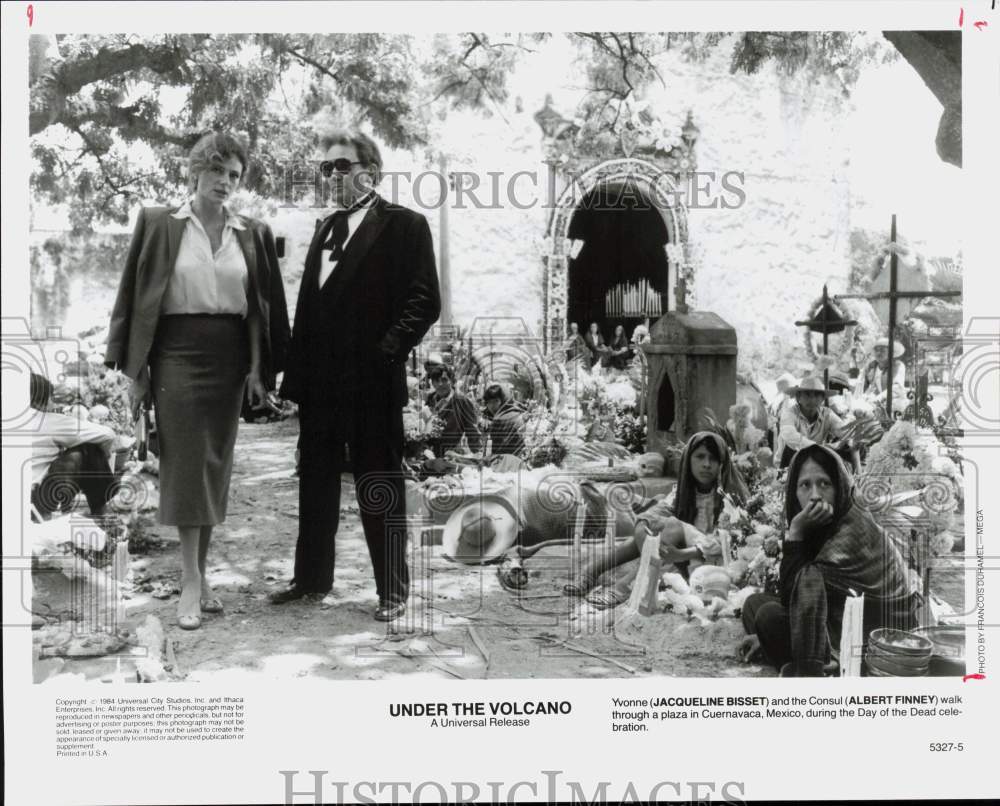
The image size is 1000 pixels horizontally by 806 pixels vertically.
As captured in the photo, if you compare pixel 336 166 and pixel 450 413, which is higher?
pixel 336 166

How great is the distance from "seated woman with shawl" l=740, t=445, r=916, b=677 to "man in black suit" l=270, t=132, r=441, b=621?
59.0 inches

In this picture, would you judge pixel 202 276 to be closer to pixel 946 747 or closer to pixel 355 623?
pixel 355 623

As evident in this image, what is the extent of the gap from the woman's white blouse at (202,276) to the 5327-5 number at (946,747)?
10.8 ft

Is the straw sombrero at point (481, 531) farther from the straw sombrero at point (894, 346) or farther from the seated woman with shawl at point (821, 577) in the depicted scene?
the straw sombrero at point (894, 346)

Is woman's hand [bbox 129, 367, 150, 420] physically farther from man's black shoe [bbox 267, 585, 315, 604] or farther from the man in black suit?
man's black shoe [bbox 267, 585, 315, 604]

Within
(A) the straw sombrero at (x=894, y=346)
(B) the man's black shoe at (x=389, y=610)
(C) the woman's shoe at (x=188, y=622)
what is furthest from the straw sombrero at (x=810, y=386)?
(C) the woman's shoe at (x=188, y=622)

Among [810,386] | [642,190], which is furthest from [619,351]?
[810,386]

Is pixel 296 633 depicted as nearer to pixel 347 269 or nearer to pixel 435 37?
pixel 347 269

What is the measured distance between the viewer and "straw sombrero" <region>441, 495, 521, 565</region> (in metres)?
4.52

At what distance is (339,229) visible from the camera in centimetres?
446

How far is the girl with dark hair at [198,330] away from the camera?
4.37 m

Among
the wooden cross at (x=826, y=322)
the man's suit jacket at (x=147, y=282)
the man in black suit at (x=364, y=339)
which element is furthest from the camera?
the wooden cross at (x=826, y=322)

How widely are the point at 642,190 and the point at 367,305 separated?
121 cm

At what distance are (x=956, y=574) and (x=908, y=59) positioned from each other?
2.09 meters
